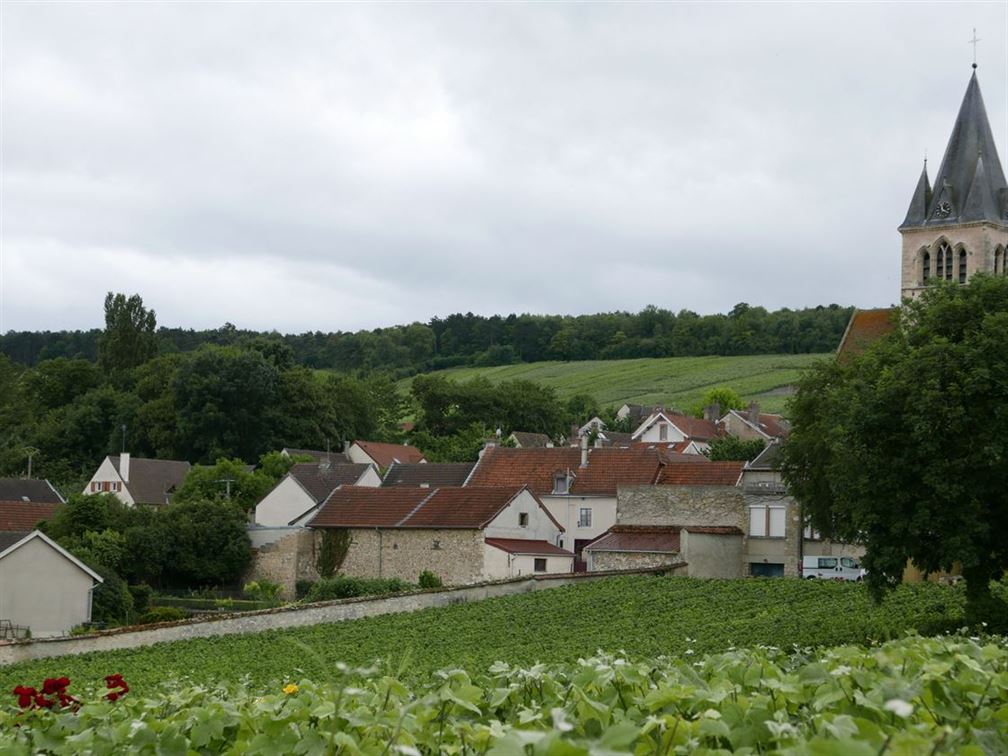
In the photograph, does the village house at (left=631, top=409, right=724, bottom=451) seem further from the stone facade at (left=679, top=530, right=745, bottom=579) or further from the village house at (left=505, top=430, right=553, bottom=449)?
the stone facade at (left=679, top=530, right=745, bottom=579)

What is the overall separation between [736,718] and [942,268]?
75556mm

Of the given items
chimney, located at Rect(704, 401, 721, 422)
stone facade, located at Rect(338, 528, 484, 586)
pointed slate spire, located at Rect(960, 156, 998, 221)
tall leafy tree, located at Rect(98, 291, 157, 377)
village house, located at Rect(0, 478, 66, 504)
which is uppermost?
pointed slate spire, located at Rect(960, 156, 998, 221)

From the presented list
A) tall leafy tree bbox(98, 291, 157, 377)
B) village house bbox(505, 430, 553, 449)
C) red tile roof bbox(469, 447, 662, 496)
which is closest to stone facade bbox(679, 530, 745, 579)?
red tile roof bbox(469, 447, 662, 496)

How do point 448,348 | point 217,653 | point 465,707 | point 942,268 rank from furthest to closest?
point 448,348, point 942,268, point 217,653, point 465,707

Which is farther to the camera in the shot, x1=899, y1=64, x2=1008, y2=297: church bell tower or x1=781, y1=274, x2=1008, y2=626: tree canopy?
x1=899, y1=64, x2=1008, y2=297: church bell tower

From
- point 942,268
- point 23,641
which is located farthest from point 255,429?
point 23,641

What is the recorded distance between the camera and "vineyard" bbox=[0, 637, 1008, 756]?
4998 mm

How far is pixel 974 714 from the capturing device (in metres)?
5.61

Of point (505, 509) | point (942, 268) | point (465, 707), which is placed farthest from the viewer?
point (942, 268)

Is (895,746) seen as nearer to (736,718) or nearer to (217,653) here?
(736,718)

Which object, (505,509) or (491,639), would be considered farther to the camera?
(505,509)

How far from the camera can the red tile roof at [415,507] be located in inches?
2061

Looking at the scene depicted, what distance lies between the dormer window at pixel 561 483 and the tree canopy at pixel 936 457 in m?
32.0

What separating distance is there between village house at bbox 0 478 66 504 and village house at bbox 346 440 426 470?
2392cm
